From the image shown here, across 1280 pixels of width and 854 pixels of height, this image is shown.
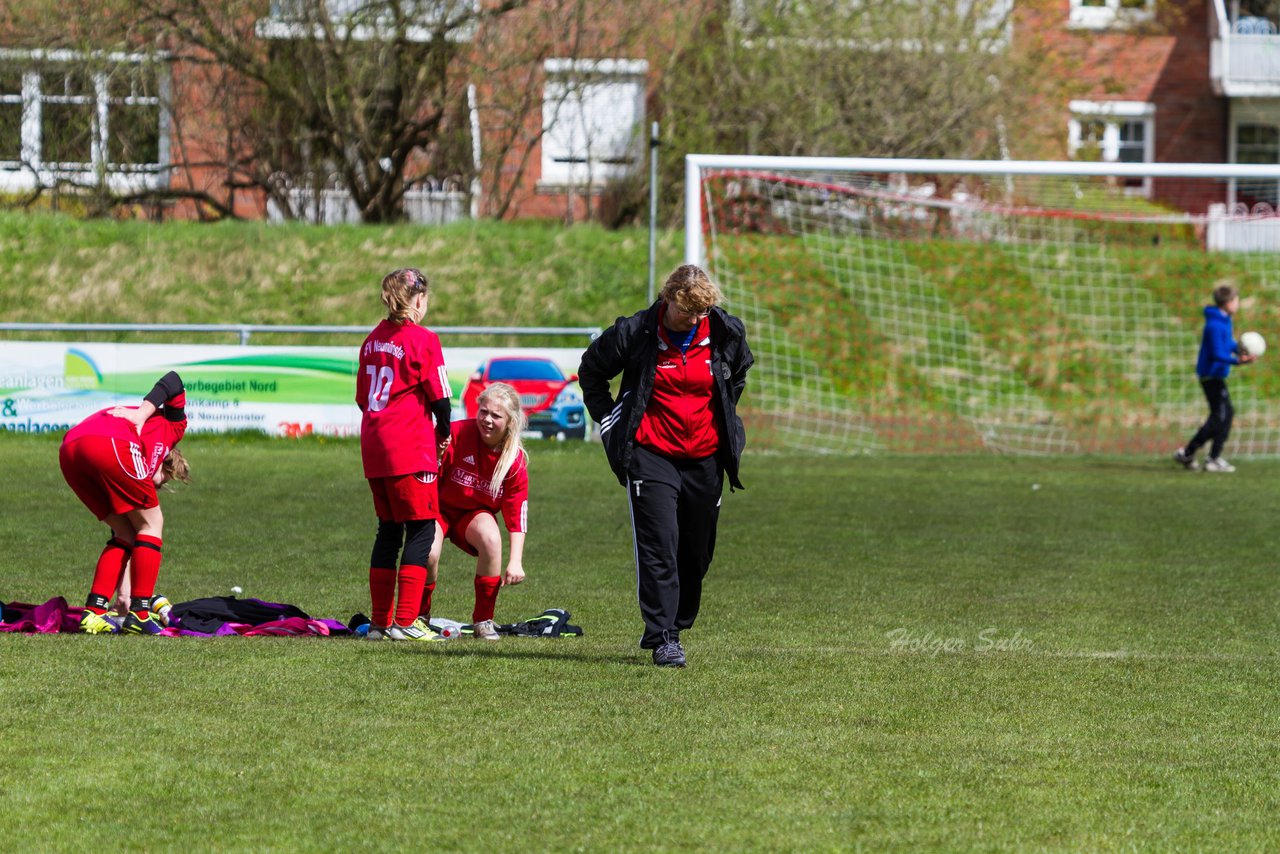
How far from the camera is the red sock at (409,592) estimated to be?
7559 millimetres

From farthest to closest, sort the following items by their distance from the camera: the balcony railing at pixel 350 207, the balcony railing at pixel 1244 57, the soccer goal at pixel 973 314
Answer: the balcony railing at pixel 1244 57 → the balcony railing at pixel 350 207 → the soccer goal at pixel 973 314

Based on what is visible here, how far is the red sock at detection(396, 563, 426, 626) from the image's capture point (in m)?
7.56

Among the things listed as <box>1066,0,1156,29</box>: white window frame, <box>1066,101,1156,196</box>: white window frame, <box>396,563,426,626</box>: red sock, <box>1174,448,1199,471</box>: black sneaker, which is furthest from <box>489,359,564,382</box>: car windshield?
<box>1066,0,1156,29</box>: white window frame

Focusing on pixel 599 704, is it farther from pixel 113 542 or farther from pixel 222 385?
pixel 222 385

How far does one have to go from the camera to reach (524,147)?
998 inches

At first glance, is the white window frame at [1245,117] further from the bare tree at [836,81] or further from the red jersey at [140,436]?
the red jersey at [140,436]

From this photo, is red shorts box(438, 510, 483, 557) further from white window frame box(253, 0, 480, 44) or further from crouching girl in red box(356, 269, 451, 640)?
white window frame box(253, 0, 480, 44)

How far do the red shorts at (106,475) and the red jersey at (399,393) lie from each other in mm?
1232

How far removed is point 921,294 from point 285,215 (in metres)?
9.65

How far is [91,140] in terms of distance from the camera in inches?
969

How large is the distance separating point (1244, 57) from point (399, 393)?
2781 centimetres

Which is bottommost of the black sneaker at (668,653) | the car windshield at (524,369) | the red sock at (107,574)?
the black sneaker at (668,653)

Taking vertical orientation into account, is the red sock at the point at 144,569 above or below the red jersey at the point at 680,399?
below

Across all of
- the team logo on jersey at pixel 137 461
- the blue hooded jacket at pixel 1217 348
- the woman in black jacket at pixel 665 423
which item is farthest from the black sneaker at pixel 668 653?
the blue hooded jacket at pixel 1217 348
